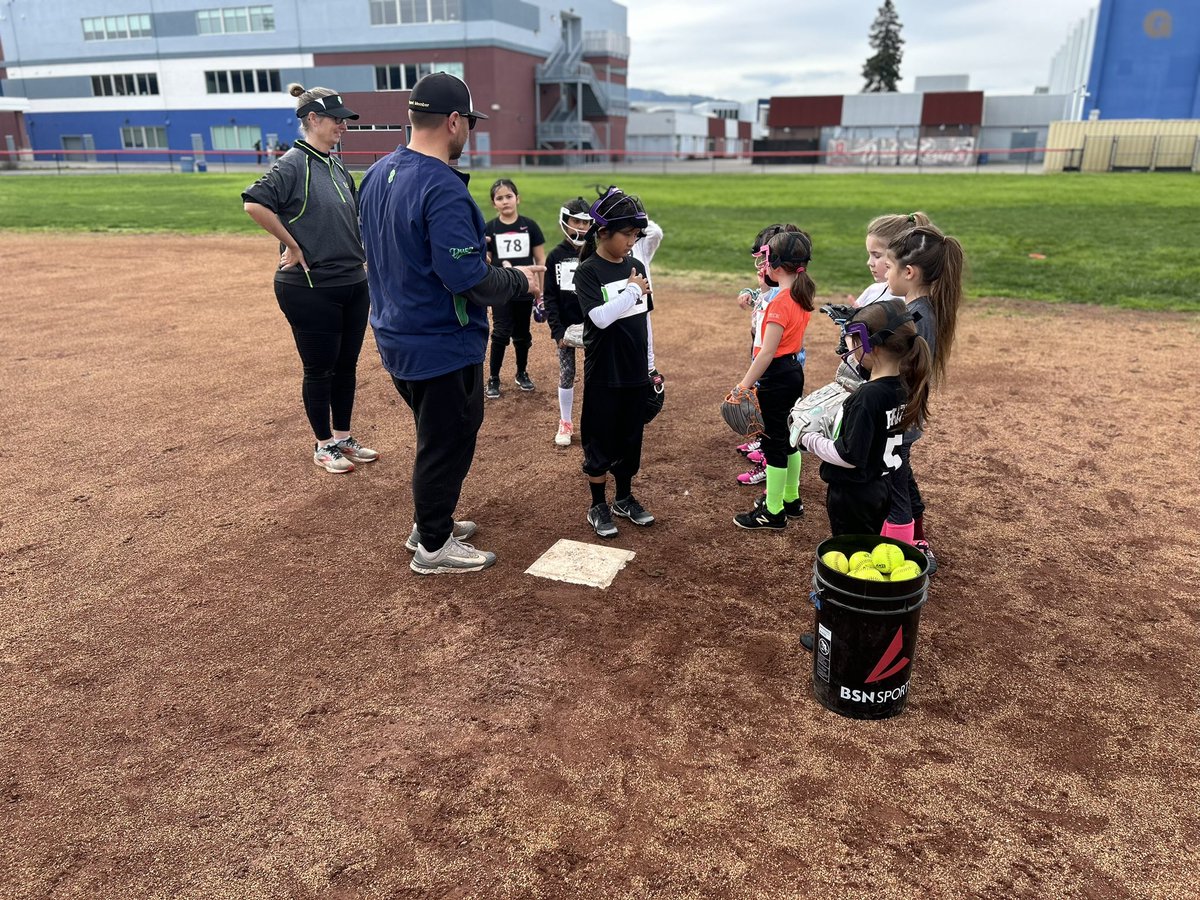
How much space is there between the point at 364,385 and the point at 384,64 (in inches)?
1991

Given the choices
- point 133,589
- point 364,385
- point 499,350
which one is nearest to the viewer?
point 133,589

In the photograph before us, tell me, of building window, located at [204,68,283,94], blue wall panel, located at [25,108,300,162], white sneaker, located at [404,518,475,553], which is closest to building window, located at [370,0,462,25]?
blue wall panel, located at [25,108,300,162]

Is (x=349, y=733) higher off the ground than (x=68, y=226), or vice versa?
(x=68, y=226)

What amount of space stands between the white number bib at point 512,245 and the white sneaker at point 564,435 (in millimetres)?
1572

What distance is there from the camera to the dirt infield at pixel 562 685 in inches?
105

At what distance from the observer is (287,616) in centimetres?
412

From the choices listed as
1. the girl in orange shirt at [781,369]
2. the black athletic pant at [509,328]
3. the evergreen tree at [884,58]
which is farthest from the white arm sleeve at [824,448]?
the evergreen tree at [884,58]

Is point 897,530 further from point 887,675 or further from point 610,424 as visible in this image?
point 610,424

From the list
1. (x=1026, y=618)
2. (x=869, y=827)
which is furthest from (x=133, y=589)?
(x=1026, y=618)

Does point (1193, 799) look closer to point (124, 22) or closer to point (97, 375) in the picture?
point (97, 375)

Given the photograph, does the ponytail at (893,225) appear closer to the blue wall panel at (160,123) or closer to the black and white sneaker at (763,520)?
the black and white sneaker at (763,520)

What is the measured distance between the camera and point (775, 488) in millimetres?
5039

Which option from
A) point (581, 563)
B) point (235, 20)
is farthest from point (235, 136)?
point (581, 563)

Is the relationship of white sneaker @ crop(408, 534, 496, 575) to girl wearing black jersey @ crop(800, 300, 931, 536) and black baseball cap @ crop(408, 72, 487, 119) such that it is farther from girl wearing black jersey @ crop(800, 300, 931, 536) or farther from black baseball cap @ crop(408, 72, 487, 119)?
black baseball cap @ crop(408, 72, 487, 119)
